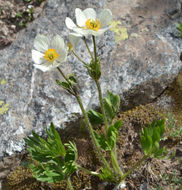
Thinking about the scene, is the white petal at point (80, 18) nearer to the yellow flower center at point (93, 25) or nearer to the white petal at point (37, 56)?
the yellow flower center at point (93, 25)

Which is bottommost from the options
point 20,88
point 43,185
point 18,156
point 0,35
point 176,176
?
point 176,176

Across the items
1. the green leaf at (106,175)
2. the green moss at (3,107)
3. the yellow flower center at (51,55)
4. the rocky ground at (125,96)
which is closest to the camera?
the yellow flower center at (51,55)

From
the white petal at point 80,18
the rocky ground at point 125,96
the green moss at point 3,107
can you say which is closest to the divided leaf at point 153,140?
the rocky ground at point 125,96

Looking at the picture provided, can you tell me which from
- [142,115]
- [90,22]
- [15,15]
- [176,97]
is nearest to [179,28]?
[176,97]

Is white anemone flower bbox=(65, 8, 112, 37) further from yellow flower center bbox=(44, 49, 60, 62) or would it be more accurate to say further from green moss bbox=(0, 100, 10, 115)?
green moss bbox=(0, 100, 10, 115)

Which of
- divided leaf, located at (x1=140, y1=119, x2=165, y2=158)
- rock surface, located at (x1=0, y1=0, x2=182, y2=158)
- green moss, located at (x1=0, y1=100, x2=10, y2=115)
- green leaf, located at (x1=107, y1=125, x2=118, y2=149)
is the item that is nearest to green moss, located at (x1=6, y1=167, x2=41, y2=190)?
rock surface, located at (x1=0, y1=0, x2=182, y2=158)

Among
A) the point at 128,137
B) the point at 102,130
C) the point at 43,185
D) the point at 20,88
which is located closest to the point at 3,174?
the point at 43,185

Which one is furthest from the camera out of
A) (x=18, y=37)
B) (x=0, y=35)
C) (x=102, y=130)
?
(x=0, y=35)

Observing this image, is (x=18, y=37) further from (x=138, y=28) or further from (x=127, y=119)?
(x=127, y=119)
